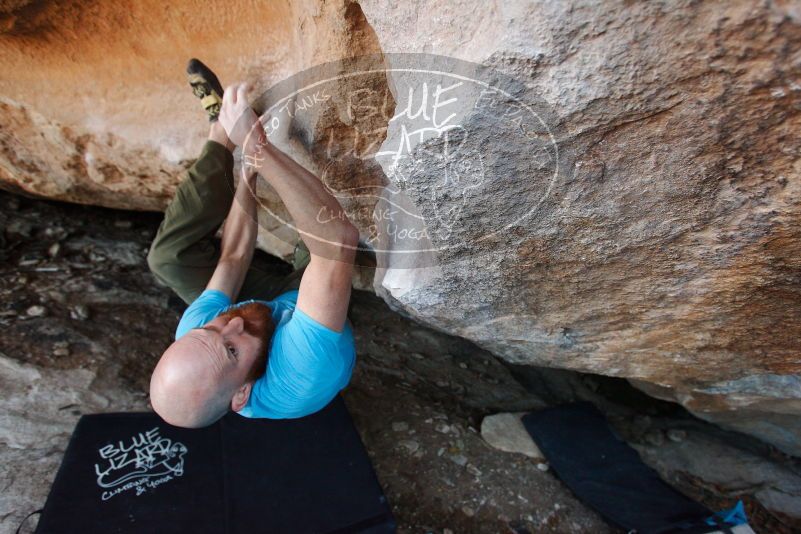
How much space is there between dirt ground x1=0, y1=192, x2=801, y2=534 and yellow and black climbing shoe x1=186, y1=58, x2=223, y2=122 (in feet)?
3.27

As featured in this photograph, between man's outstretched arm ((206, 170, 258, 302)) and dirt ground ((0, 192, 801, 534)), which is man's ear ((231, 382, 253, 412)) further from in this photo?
dirt ground ((0, 192, 801, 534))

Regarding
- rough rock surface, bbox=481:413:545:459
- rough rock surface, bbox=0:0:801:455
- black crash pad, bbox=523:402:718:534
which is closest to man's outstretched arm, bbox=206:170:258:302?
rough rock surface, bbox=0:0:801:455

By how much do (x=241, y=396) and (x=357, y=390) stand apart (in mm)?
755

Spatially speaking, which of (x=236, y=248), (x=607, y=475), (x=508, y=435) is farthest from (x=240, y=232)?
(x=607, y=475)

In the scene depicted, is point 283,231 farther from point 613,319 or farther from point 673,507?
point 673,507

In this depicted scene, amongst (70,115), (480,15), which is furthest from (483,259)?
(70,115)

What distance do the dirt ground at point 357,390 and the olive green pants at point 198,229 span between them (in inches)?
20.4

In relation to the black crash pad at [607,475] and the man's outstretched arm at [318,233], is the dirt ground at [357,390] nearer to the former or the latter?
the black crash pad at [607,475]

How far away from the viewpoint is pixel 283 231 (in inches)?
65.9

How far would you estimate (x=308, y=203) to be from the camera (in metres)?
1.03

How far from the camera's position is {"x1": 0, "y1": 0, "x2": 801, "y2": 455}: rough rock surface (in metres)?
0.63

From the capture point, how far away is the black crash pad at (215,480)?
54.5 inches

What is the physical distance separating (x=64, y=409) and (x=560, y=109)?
174 centimetres

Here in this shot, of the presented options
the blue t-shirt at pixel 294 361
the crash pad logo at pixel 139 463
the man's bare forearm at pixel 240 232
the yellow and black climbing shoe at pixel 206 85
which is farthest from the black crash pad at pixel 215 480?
the yellow and black climbing shoe at pixel 206 85
